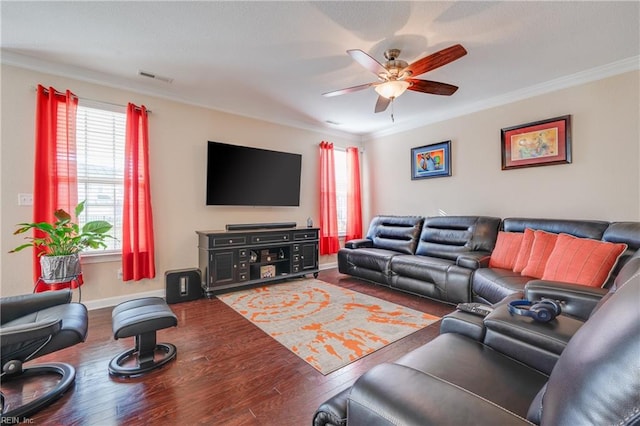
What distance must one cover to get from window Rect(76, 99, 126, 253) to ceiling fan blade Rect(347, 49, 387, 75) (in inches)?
112

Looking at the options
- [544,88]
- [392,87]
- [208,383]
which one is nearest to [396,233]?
[392,87]

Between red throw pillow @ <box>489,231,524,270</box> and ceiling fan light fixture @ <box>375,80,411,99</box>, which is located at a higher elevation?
ceiling fan light fixture @ <box>375,80,411,99</box>

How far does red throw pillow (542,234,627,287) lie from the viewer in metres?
2.22

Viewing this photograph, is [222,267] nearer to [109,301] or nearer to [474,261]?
[109,301]

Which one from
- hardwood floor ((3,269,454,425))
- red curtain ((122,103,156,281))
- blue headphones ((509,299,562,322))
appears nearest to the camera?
blue headphones ((509,299,562,322))

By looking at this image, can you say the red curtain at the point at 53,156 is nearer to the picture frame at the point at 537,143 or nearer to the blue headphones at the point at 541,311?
the blue headphones at the point at 541,311

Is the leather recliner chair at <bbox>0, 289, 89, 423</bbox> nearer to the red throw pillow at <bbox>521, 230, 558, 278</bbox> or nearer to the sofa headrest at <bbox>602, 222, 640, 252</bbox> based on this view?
the red throw pillow at <bbox>521, 230, 558, 278</bbox>

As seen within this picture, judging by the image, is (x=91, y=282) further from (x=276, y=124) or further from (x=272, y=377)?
(x=276, y=124)

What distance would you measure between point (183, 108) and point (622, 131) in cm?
514

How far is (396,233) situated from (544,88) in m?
2.63

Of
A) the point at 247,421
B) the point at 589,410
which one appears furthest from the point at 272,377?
the point at 589,410

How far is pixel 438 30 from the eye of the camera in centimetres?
238

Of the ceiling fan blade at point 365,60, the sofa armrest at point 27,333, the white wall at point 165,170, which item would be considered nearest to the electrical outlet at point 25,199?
the white wall at point 165,170

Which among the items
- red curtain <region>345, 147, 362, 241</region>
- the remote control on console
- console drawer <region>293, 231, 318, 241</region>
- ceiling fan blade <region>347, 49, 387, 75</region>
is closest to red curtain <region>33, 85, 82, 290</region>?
console drawer <region>293, 231, 318, 241</region>
